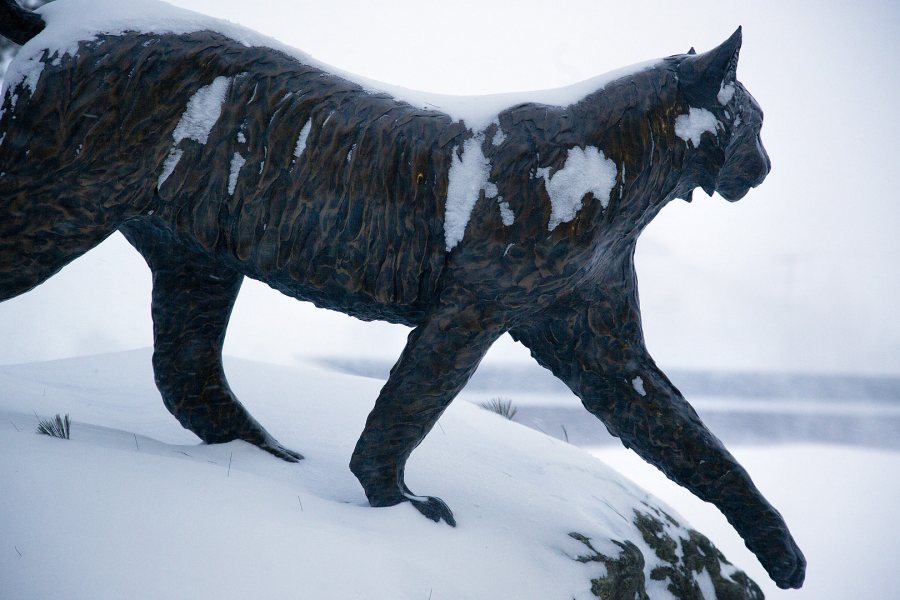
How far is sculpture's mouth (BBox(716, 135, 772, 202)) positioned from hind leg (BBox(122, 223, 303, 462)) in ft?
4.91

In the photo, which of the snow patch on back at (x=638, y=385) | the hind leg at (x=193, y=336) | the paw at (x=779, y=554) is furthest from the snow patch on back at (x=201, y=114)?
the paw at (x=779, y=554)

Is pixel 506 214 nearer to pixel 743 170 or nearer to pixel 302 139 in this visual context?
pixel 302 139

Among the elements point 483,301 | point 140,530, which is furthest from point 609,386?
point 140,530

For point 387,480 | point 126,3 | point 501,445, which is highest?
point 126,3

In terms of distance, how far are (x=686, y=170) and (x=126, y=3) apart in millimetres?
1546

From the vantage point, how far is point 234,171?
2.00 m

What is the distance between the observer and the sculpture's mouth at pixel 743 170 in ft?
7.67

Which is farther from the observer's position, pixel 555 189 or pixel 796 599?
pixel 796 599

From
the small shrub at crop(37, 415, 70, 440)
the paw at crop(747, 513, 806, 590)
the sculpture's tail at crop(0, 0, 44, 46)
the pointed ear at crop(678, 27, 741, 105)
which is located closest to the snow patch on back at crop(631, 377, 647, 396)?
the paw at crop(747, 513, 806, 590)

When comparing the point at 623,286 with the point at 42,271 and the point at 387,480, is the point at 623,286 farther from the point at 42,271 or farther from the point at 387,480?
the point at 42,271

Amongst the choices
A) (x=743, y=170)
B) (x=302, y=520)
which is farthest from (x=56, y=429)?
(x=743, y=170)

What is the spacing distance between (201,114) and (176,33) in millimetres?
228

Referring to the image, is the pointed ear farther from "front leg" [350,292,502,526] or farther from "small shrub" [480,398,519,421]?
"small shrub" [480,398,519,421]

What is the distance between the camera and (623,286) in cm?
234
